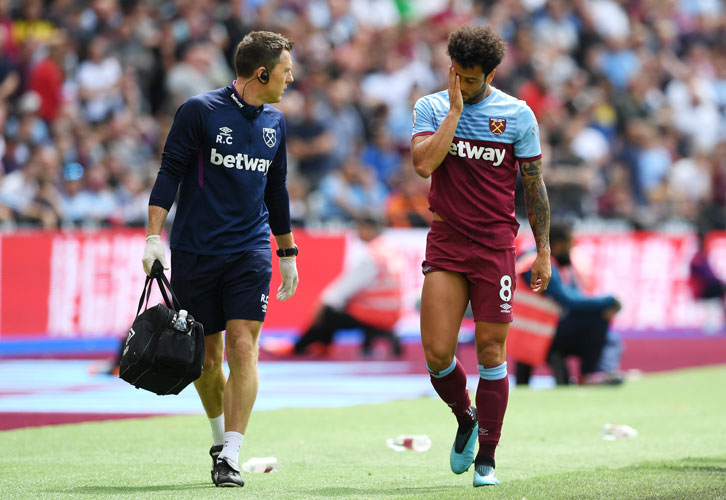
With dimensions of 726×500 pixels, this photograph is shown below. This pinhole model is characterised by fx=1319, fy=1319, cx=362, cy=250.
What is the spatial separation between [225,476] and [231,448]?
0.16m

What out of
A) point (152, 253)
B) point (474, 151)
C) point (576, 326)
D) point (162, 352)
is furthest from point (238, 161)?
point (576, 326)

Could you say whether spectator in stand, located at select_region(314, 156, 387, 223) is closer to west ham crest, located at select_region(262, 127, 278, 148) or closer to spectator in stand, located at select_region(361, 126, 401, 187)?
spectator in stand, located at select_region(361, 126, 401, 187)

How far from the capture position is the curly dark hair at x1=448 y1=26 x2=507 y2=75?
22.7 ft

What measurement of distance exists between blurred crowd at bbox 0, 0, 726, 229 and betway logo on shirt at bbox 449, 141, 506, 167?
10853mm

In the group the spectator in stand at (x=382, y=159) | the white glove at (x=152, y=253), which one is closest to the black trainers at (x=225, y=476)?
the white glove at (x=152, y=253)

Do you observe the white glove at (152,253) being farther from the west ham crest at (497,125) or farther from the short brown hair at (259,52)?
the west ham crest at (497,125)

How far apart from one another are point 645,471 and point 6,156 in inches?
468

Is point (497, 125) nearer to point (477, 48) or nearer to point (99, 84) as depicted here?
point (477, 48)

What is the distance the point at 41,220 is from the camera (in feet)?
55.7

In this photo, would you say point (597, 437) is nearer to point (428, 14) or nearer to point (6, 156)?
point (6, 156)

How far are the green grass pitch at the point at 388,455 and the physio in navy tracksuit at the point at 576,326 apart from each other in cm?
100

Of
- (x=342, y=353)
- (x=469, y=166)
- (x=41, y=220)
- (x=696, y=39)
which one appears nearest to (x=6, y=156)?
(x=41, y=220)

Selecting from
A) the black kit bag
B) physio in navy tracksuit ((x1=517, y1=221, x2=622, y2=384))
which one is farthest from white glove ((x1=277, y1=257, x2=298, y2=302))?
physio in navy tracksuit ((x1=517, y1=221, x2=622, y2=384))

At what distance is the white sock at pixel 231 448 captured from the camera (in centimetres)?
698
